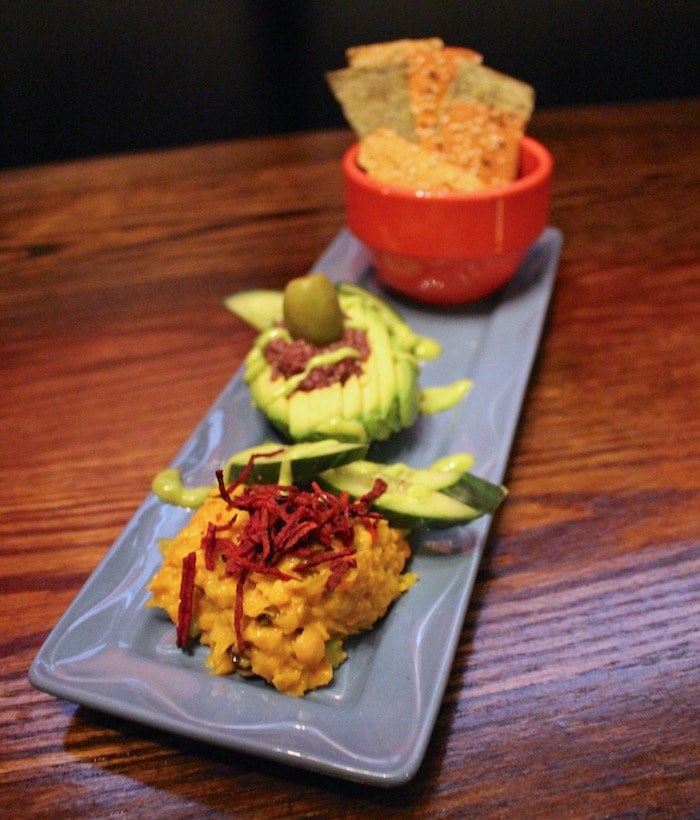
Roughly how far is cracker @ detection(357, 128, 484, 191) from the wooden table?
0.39 meters

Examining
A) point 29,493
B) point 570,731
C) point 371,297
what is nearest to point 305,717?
point 570,731

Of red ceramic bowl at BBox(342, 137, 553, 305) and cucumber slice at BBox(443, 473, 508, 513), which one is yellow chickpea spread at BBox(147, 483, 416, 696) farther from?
red ceramic bowl at BBox(342, 137, 553, 305)

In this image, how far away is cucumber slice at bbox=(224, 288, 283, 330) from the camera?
173 cm

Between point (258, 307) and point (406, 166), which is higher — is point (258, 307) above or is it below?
below

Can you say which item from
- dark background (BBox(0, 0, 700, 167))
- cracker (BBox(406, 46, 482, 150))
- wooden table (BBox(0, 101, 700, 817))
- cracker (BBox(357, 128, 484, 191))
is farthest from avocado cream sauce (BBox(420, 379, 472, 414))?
dark background (BBox(0, 0, 700, 167))

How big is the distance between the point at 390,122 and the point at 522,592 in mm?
1115

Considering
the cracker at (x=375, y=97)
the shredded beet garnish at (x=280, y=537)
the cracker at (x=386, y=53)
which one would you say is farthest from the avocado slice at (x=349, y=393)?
the cracker at (x=386, y=53)

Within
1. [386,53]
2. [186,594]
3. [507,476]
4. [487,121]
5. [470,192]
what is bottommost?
[507,476]

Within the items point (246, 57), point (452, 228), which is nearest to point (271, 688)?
point (452, 228)

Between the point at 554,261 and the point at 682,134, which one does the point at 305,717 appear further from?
the point at 682,134

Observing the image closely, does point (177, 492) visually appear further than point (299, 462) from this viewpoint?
Yes

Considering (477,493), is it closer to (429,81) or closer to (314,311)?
(314,311)

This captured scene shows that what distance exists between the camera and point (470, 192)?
68.3 inches

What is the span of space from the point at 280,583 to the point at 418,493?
0.27 m
